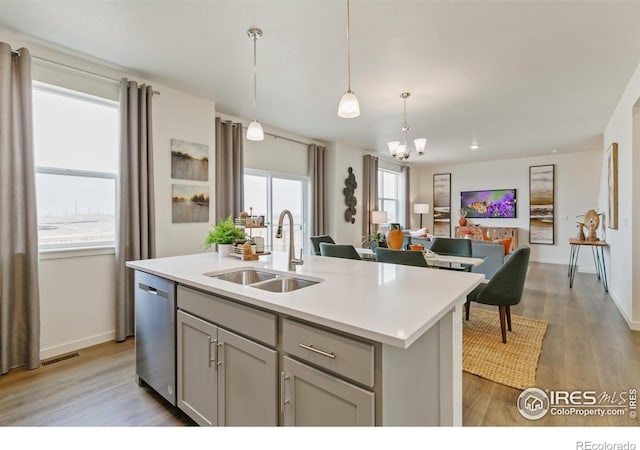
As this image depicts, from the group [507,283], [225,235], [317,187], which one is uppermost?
[317,187]

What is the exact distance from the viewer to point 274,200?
507 centimetres

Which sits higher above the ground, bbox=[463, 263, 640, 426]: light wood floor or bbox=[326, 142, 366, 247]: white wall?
bbox=[326, 142, 366, 247]: white wall

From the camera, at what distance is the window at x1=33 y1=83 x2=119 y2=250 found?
103 inches

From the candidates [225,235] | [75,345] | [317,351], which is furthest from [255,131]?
[75,345]

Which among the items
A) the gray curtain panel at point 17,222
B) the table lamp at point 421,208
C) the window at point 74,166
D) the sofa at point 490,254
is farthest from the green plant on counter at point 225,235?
the table lamp at point 421,208

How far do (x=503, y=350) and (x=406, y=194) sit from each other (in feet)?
19.5

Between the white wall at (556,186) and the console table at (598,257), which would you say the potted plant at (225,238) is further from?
the white wall at (556,186)

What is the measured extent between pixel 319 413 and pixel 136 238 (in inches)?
104

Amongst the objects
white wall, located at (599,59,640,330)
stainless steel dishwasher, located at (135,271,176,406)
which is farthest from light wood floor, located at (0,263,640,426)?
white wall, located at (599,59,640,330)

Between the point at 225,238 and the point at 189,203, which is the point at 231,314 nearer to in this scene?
the point at 225,238

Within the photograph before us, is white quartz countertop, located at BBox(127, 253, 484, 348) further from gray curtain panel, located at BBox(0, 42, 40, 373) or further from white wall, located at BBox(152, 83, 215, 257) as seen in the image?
white wall, located at BBox(152, 83, 215, 257)

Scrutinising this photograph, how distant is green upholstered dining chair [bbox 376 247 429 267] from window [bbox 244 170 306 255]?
1.67 meters

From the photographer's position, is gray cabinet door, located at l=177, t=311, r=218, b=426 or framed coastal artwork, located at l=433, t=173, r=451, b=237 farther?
framed coastal artwork, located at l=433, t=173, r=451, b=237
